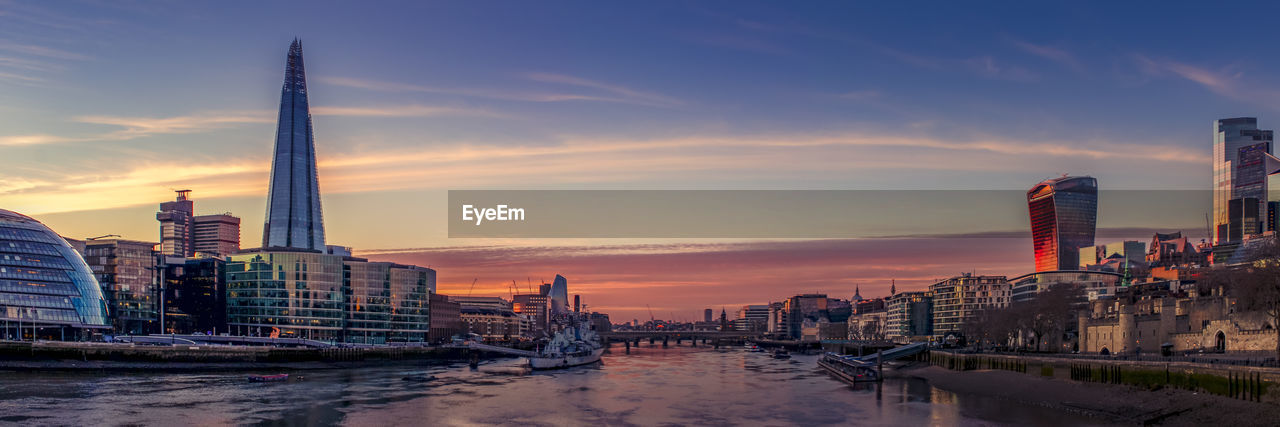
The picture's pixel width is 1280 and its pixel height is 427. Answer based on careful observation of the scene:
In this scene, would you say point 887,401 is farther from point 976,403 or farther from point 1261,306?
point 1261,306

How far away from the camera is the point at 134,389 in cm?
10031

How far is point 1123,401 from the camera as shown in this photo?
71.8m

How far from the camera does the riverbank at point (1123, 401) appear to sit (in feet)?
192

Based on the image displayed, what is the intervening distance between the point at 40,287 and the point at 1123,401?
542 feet

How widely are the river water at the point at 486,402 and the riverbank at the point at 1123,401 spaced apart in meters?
2.40

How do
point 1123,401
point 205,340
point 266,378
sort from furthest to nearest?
point 205,340
point 266,378
point 1123,401

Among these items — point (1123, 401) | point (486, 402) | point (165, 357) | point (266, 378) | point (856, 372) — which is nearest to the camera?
point (1123, 401)

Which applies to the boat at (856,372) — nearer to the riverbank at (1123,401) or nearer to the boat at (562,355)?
the riverbank at (1123,401)

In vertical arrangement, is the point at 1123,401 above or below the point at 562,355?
above

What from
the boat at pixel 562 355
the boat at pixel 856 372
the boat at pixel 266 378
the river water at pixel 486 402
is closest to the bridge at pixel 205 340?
the river water at pixel 486 402

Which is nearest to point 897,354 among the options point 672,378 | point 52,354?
point 672,378

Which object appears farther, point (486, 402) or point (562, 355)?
point (562, 355)

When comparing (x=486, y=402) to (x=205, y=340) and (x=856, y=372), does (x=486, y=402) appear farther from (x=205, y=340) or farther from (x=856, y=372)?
(x=205, y=340)

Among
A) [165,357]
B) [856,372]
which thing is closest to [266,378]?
[165,357]
